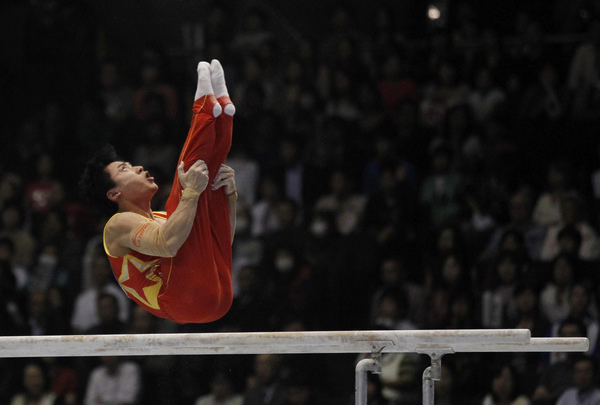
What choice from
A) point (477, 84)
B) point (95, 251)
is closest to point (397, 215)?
point (477, 84)

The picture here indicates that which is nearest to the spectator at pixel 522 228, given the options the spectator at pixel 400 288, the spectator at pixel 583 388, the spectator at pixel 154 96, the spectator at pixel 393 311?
the spectator at pixel 400 288

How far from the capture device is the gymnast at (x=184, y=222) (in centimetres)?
391

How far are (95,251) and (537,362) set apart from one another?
3489 mm

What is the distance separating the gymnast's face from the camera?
4137 millimetres

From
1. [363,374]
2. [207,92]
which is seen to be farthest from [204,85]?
[363,374]

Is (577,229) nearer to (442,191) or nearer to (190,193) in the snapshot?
(442,191)

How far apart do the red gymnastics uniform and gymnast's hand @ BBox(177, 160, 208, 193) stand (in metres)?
0.05

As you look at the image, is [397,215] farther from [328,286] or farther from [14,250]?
[14,250]

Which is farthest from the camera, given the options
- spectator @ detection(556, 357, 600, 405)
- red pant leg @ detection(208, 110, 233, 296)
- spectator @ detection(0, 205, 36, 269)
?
spectator @ detection(0, 205, 36, 269)

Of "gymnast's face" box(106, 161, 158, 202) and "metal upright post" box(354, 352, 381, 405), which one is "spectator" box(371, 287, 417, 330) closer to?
"gymnast's face" box(106, 161, 158, 202)

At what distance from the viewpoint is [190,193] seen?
3900 mm

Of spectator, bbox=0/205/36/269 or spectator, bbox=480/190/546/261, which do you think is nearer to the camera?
spectator, bbox=480/190/546/261

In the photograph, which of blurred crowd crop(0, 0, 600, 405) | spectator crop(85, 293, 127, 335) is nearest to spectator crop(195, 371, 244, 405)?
blurred crowd crop(0, 0, 600, 405)

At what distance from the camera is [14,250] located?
291 inches
